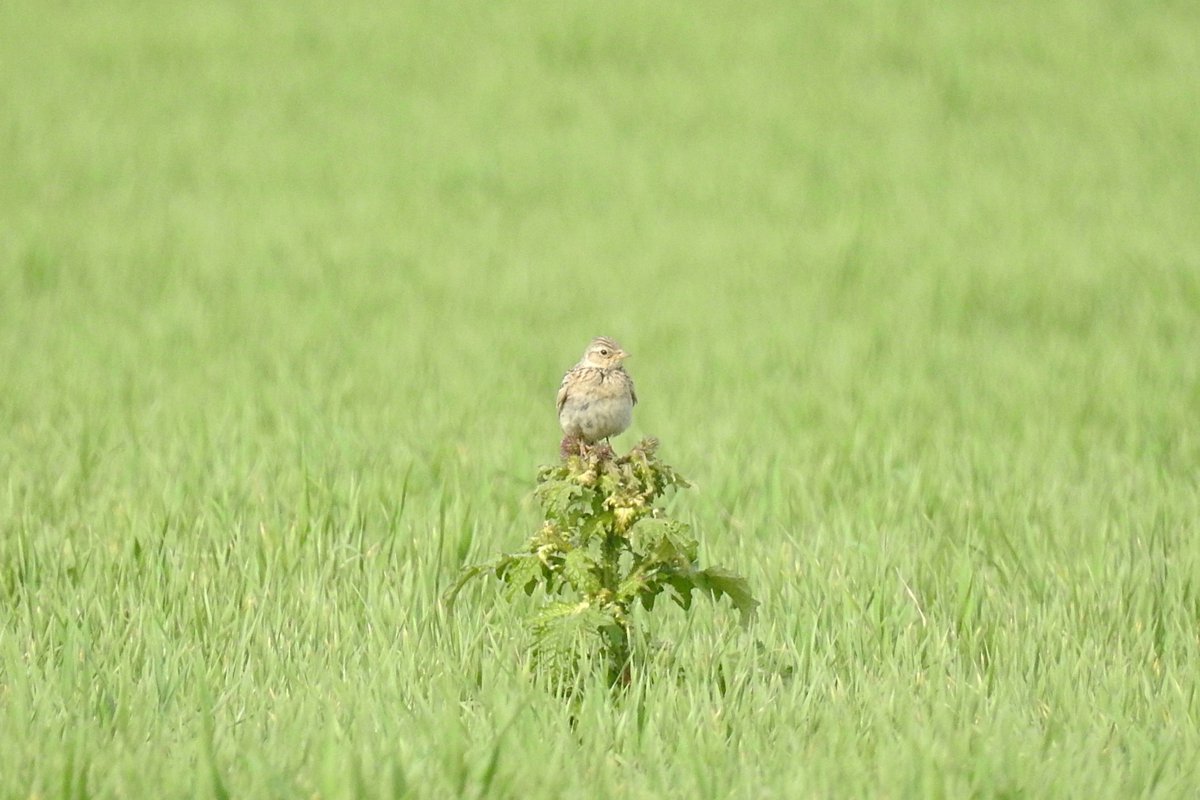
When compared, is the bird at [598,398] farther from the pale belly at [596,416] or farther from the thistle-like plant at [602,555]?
the thistle-like plant at [602,555]

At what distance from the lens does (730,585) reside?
3.64 metres

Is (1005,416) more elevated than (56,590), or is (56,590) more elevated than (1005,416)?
(1005,416)

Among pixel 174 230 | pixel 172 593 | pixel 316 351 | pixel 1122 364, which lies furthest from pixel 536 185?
pixel 172 593

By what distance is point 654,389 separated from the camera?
7.58 metres

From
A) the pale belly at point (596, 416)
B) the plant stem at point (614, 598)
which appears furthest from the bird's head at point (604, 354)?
the plant stem at point (614, 598)

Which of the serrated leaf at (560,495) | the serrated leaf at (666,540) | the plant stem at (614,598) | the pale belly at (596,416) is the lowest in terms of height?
the plant stem at (614,598)

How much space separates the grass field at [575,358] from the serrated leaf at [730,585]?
0.79 feet

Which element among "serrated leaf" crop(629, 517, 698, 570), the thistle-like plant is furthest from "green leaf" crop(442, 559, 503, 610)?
"serrated leaf" crop(629, 517, 698, 570)

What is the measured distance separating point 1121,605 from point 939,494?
122 cm

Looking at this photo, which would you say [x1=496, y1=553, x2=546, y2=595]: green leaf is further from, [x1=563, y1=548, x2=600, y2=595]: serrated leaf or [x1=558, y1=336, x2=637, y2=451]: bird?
[x1=558, y1=336, x2=637, y2=451]: bird

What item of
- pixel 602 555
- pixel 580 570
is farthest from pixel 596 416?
pixel 580 570

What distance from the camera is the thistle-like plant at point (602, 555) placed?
11.5ft

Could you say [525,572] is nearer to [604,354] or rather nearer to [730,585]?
[730,585]

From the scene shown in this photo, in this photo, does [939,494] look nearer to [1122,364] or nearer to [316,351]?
[1122,364]
